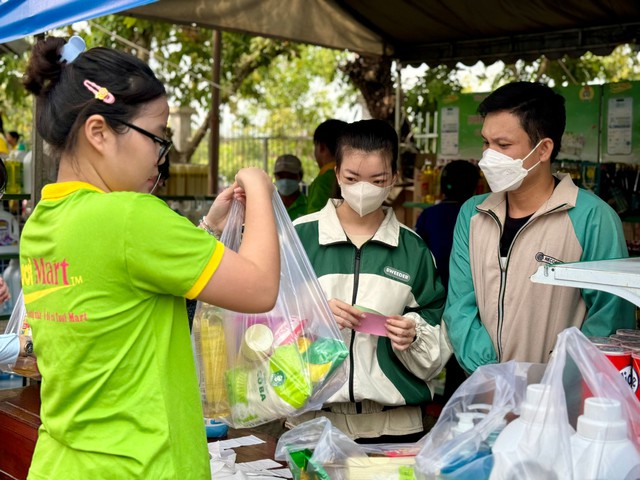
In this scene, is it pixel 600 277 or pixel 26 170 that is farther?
pixel 26 170

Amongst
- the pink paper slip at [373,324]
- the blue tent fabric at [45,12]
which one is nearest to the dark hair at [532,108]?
the pink paper slip at [373,324]

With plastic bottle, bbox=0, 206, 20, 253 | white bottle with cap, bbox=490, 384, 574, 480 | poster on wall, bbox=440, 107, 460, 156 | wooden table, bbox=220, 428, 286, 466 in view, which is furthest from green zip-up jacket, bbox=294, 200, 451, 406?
poster on wall, bbox=440, 107, 460, 156

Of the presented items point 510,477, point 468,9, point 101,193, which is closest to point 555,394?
point 510,477

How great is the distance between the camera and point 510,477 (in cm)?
131

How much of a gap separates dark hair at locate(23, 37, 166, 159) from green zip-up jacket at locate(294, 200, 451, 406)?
109 centimetres

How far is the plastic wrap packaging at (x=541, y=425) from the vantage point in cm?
129

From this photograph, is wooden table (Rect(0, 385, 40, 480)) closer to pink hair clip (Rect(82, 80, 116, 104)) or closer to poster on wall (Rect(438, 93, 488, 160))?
pink hair clip (Rect(82, 80, 116, 104))

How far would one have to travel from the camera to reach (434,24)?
19.0ft

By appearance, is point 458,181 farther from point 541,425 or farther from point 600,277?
point 541,425

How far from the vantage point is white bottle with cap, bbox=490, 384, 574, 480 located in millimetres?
1283

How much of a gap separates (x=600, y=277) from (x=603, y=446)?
0.45 meters

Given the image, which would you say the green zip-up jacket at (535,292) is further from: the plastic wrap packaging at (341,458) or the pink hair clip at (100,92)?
the pink hair clip at (100,92)

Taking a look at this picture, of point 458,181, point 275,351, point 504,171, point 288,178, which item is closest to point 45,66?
point 275,351

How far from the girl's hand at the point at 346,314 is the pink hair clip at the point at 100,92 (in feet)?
3.36
